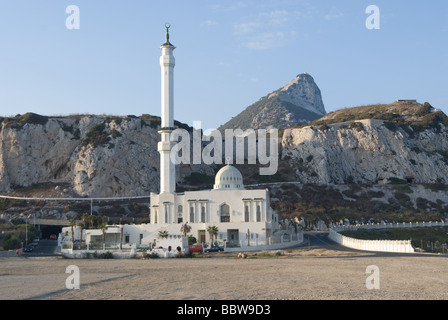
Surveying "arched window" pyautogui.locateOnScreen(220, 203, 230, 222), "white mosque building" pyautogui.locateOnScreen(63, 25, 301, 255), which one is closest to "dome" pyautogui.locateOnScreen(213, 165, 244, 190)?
"white mosque building" pyautogui.locateOnScreen(63, 25, 301, 255)

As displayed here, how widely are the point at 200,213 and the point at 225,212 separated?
368cm

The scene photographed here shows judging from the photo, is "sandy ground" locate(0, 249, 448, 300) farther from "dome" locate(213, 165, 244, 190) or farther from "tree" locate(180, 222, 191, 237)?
"dome" locate(213, 165, 244, 190)

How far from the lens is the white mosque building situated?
252 feet

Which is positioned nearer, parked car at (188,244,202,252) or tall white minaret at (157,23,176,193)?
parked car at (188,244,202,252)

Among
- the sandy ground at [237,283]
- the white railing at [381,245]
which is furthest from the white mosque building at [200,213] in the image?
the sandy ground at [237,283]

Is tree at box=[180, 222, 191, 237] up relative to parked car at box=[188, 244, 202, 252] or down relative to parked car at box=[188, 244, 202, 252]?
up

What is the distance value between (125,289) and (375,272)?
51.9ft

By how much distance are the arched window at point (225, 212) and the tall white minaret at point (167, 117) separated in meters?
8.54

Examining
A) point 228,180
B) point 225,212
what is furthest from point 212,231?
point 228,180

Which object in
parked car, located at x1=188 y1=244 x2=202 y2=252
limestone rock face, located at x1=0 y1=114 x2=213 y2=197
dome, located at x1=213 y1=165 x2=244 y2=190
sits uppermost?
limestone rock face, located at x1=0 y1=114 x2=213 y2=197

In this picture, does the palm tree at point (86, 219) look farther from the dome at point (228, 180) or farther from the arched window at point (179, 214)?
the dome at point (228, 180)
